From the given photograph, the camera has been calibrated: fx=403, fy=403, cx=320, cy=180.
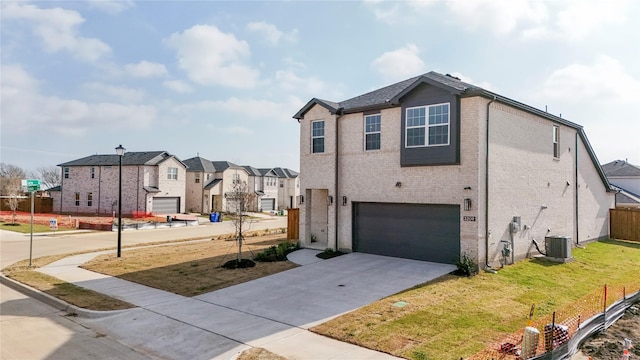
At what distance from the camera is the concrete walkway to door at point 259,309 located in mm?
8258

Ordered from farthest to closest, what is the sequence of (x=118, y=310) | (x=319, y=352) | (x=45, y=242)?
(x=45, y=242)
(x=118, y=310)
(x=319, y=352)

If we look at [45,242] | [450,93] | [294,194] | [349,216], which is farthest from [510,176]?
[294,194]

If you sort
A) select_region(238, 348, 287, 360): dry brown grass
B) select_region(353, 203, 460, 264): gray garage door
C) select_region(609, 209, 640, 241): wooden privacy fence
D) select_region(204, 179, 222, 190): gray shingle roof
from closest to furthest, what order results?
select_region(238, 348, 287, 360): dry brown grass < select_region(353, 203, 460, 264): gray garage door < select_region(609, 209, 640, 241): wooden privacy fence < select_region(204, 179, 222, 190): gray shingle roof

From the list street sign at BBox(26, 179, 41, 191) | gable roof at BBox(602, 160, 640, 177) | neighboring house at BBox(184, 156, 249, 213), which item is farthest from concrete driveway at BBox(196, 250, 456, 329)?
neighboring house at BBox(184, 156, 249, 213)

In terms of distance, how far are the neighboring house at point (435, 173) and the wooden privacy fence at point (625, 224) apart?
597 centimetres

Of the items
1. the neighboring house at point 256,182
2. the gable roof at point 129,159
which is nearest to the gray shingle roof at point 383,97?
the gable roof at point 129,159

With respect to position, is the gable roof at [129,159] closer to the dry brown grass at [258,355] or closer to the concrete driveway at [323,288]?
the concrete driveway at [323,288]

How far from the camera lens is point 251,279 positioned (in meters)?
14.1

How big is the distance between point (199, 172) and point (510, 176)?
1715 inches

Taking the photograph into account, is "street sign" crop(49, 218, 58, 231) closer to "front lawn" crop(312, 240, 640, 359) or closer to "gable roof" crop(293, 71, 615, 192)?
"gable roof" crop(293, 71, 615, 192)

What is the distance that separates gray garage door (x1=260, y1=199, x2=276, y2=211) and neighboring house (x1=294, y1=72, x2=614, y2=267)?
42.6m

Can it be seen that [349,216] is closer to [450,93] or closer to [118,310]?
[450,93]

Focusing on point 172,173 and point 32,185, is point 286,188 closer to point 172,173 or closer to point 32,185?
point 172,173

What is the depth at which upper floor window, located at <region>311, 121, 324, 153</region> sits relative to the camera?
19589 millimetres
